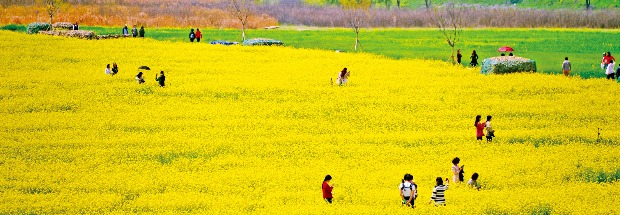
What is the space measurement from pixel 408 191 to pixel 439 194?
79 centimetres

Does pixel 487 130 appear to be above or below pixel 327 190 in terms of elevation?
above

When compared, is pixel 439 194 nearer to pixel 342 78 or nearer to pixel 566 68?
pixel 342 78

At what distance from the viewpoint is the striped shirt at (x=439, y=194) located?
20797 mm

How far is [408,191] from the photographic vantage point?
20.7m

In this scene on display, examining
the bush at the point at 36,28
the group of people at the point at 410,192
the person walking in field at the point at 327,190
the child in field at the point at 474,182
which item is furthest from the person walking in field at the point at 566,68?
the bush at the point at 36,28

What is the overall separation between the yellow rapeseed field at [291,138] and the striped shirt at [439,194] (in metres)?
0.27

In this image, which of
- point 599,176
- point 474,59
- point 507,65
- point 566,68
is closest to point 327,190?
point 599,176

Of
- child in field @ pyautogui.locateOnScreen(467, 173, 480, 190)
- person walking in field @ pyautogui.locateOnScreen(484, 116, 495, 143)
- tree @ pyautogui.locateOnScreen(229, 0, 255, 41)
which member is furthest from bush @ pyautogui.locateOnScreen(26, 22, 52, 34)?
child in field @ pyautogui.locateOnScreen(467, 173, 480, 190)

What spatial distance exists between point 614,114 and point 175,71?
24.1m

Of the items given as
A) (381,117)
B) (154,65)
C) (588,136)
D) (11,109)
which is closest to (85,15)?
(154,65)

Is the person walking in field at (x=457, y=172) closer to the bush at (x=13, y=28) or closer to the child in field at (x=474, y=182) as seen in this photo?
the child in field at (x=474, y=182)

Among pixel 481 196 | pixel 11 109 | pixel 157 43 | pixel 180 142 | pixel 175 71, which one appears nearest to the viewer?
pixel 481 196

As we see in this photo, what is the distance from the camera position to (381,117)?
116 feet

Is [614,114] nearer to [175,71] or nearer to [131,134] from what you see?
[131,134]
